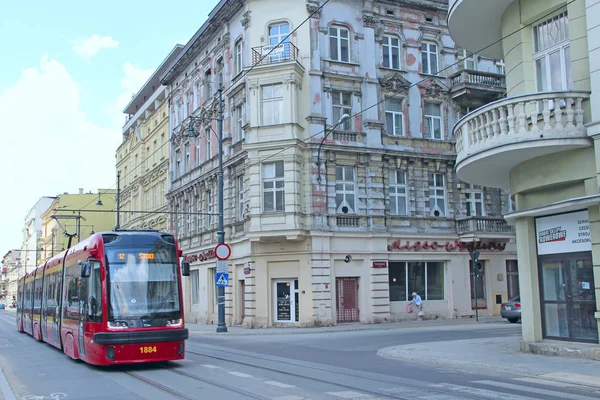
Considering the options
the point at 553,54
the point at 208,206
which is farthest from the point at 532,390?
the point at 208,206

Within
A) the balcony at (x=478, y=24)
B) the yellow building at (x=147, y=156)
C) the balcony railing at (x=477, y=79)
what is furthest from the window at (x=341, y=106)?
the yellow building at (x=147, y=156)

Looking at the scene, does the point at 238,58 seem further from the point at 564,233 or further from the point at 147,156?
the point at 564,233

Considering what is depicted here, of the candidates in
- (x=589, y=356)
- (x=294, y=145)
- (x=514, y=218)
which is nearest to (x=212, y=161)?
(x=294, y=145)

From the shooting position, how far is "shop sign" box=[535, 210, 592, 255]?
45.7ft

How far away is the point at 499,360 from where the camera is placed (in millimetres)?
14047

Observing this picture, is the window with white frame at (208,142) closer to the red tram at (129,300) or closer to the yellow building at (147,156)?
the yellow building at (147,156)

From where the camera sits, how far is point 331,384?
11.5 meters

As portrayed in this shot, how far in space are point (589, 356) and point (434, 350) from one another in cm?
421

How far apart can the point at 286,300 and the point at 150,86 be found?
29.3m

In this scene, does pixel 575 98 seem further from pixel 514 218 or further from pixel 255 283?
pixel 255 283

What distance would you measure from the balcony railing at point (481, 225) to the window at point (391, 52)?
8.65 meters

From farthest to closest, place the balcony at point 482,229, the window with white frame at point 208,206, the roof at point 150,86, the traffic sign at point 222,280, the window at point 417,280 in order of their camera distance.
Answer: the roof at point 150,86 → the window with white frame at point 208,206 → the balcony at point 482,229 → the window at point 417,280 → the traffic sign at point 222,280

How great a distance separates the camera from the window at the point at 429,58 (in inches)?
1351

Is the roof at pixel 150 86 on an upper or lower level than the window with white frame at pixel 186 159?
upper
